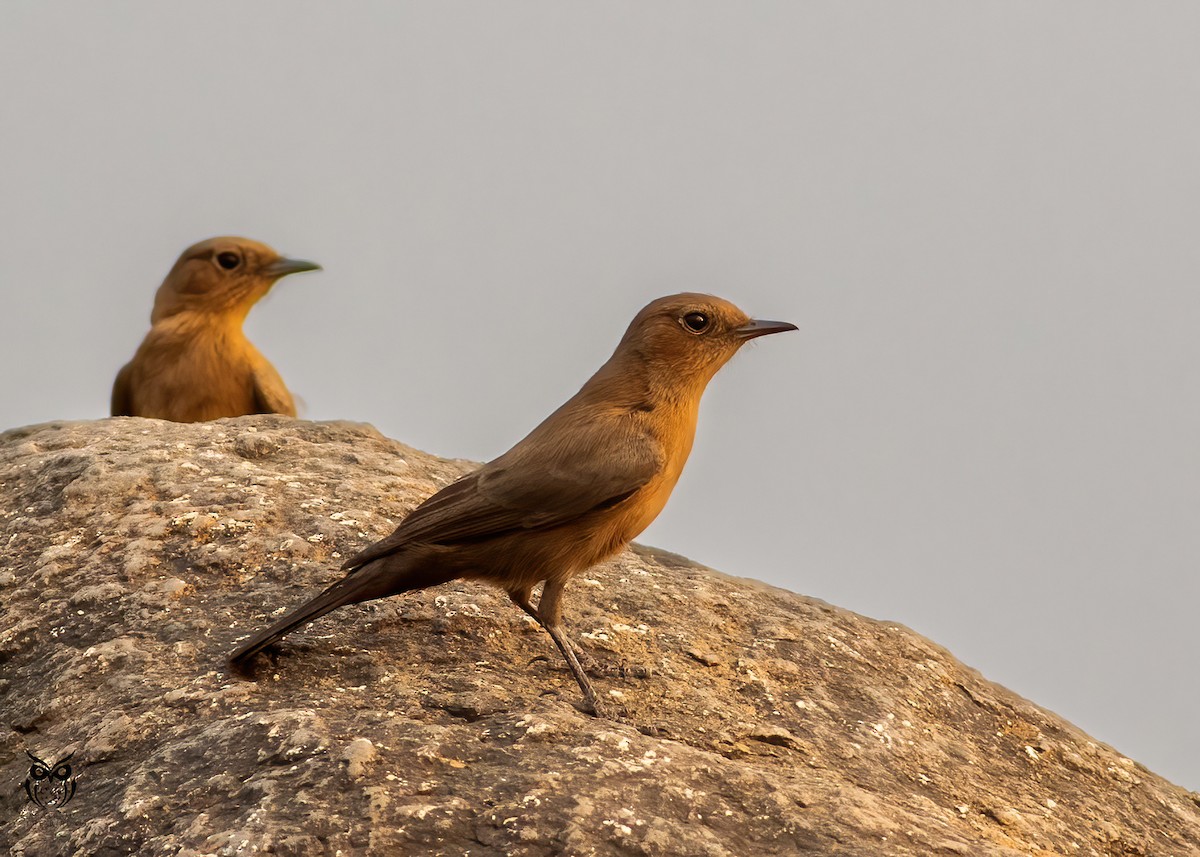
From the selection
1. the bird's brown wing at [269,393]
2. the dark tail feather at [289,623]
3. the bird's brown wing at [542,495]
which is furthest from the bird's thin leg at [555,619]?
the bird's brown wing at [269,393]

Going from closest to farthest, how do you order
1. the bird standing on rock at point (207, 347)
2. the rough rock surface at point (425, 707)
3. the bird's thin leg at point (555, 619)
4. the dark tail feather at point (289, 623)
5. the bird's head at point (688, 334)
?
the rough rock surface at point (425, 707) < the dark tail feather at point (289, 623) < the bird's thin leg at point (555, 619) < the bird's head at point (688, 334) < the bird standing on rock at point (207, 347)

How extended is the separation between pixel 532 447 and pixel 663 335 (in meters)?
0.69

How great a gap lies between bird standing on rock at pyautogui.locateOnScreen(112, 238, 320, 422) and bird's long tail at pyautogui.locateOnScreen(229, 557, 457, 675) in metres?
4.28

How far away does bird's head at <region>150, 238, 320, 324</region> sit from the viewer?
28.7 ft

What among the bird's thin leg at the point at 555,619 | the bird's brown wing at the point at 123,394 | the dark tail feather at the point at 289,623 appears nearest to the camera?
the dark tail feather at the point at 289,623

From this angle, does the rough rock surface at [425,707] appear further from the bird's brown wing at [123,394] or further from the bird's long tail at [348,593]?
the bird's brown wing at [123,394]

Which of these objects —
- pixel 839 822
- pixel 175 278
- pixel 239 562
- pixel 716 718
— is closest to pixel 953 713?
pixel 716 718

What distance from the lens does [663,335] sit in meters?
4.98

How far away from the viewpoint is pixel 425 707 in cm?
410

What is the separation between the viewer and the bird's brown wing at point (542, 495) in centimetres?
446

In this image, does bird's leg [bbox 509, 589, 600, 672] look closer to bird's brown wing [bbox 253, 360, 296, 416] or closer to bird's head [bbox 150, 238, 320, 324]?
bird's brown wing [bbox 253, 360, 296, 416]

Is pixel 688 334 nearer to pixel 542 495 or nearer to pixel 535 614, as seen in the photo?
pixel 542 495

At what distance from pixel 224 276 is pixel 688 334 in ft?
15.4

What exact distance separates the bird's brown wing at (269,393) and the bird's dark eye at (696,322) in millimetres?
4245
